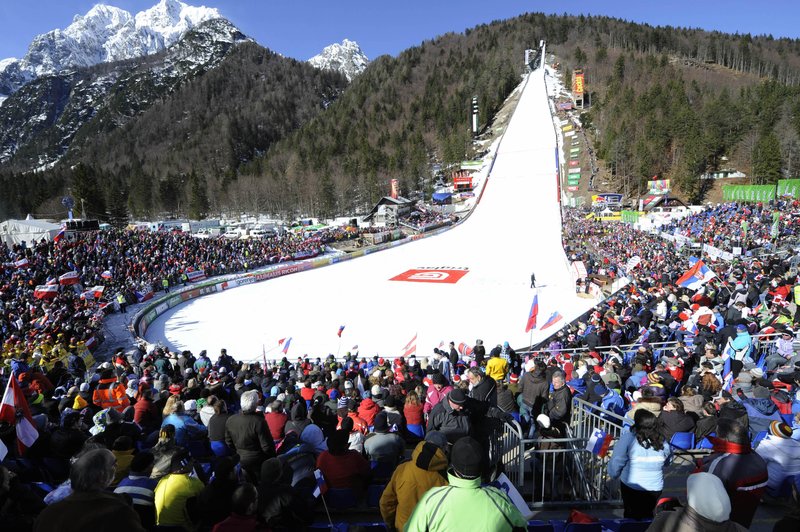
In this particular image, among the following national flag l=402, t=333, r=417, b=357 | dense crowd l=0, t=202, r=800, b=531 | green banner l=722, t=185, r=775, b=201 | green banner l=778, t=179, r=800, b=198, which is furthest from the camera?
green banner l=722, t=185, r=775, b=201

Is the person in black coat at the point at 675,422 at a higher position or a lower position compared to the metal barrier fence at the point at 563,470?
higher

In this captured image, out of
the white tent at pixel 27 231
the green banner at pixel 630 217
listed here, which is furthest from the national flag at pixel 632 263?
the white tent at pixel 27 231

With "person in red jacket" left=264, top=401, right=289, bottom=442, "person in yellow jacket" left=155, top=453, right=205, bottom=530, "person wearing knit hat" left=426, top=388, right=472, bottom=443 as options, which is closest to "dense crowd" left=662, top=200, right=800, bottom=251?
"person wearing knit hat" left=426, top=388, right=472, bottom=443

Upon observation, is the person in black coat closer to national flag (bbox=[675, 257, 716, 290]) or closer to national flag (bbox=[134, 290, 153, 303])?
national flag (bbox=[675, 257, 716, 290])

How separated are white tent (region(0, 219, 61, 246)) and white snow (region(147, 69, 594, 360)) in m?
20.3

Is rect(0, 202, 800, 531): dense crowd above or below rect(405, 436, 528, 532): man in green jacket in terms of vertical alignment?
below

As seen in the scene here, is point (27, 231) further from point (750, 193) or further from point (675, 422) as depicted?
point (750, 193)

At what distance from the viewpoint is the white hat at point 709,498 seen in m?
2.09

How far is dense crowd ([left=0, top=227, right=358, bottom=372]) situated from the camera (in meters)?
17.0

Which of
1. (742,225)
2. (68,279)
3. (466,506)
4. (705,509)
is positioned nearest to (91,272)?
(68,279)

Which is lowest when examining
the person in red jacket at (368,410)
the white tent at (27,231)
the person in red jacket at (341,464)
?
the person in red jacket at (368,410)

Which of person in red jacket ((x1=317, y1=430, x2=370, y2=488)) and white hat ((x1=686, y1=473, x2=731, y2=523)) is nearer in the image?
white hat ((x1=686, y1=473, x2=731, y2=523))

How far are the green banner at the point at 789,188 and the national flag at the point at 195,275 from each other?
4392 cm

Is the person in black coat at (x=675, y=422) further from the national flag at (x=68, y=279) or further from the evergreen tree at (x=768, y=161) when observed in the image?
the evergreen tree at (x=768, y=161)
